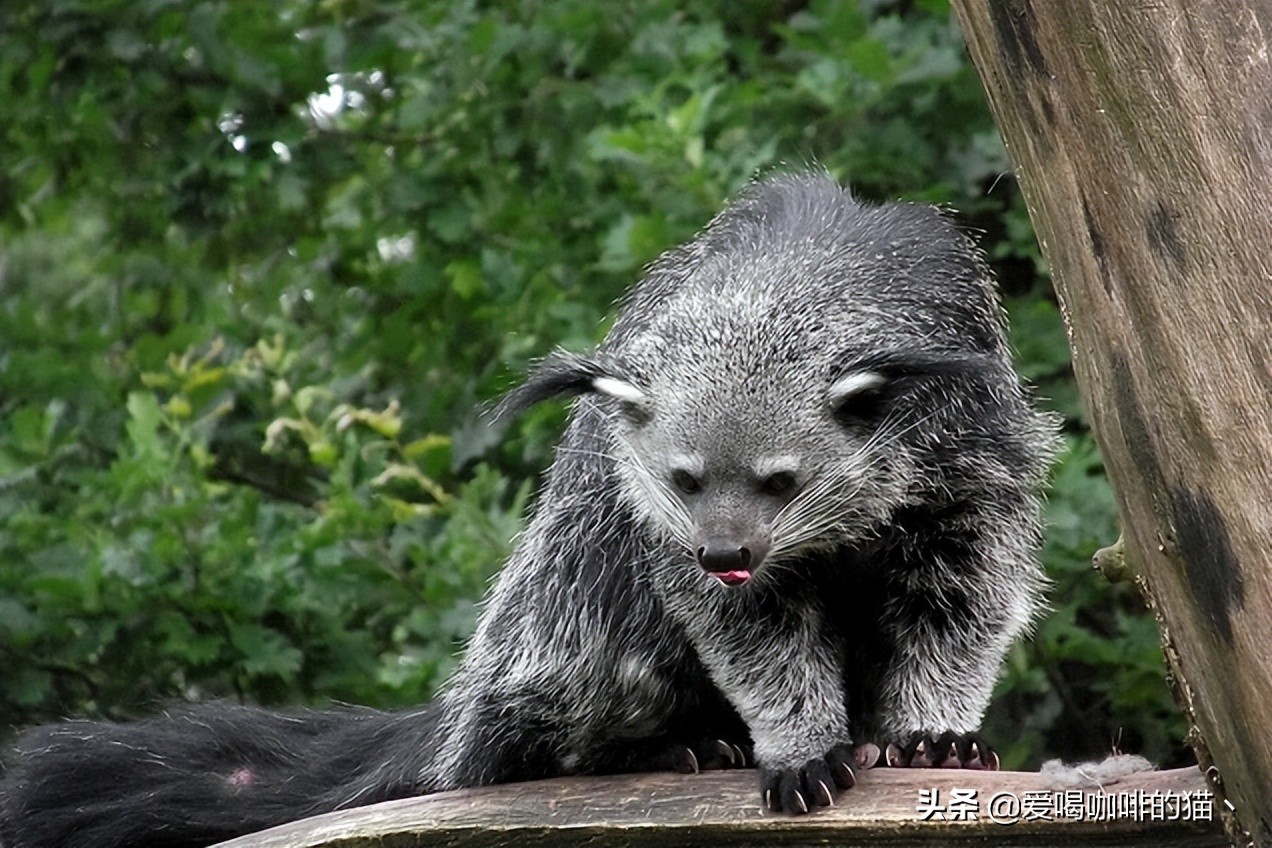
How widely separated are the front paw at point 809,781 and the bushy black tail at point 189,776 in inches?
41.1

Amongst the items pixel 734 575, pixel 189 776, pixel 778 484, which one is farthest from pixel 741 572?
pixel 189 776

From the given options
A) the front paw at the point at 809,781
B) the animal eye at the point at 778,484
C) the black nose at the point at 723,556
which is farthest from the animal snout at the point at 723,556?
the front paw at the point at 809,781

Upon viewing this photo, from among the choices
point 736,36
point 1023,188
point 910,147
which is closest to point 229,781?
A: point 1023,188

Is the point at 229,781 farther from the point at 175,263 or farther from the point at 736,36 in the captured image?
the point at 736,36

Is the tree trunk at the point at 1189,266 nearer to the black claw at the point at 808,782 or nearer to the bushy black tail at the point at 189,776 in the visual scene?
the black claw at the point at 808,782

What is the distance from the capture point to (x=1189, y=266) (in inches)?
105

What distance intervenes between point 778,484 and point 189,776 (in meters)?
1.67

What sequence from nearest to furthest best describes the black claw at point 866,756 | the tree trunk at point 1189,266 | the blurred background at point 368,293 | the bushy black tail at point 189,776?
the tree trunk at point 1189,266
the black claw at point 866,756
the bushy black tail at point 189,776
the blurred background at point 368,293

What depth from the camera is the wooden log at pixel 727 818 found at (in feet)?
10.3

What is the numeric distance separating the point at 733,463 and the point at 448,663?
6.34 feet

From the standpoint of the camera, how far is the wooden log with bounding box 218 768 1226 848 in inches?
123

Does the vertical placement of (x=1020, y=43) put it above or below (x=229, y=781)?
above

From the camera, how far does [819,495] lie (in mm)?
3764
